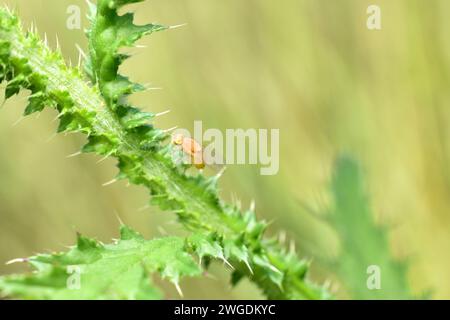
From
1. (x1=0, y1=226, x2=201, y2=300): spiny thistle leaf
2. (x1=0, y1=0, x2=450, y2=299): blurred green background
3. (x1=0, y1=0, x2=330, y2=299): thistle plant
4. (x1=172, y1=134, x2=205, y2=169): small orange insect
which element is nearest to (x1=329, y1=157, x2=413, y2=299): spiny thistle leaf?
(x1=0, y1=0, x2=330, y2=299): thistle plant

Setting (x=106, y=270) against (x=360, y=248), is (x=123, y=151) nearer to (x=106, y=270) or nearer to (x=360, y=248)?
(x=106, y=270)

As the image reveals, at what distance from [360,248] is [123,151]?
1.15 metres

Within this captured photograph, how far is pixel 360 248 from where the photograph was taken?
252 centimetres

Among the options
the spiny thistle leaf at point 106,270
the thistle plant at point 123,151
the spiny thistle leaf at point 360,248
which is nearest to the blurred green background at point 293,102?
the spiny thistle leaf at point 360,248

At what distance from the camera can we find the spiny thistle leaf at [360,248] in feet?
8.09

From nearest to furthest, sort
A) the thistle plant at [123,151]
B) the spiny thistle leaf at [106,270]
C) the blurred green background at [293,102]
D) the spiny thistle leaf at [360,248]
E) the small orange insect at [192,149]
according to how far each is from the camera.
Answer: the spiny thistle leaf at [106,270], the thistle plant at [123,151], the small orange insect at [192,149], the spiny thistle leaf at [360,248], the blurred green background at [293,102]

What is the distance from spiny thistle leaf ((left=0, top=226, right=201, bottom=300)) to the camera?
111 cm

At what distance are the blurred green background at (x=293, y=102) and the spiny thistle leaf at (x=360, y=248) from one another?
5.26 feet

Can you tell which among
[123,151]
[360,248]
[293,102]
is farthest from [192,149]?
[293,102]

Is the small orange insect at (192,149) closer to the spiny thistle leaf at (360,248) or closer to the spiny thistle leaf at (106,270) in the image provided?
the spiny thistle leaf at (106,270)

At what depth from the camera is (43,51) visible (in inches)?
62.2

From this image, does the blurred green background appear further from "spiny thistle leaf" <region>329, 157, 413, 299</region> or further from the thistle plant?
the thistle plant

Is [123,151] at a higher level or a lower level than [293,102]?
lower

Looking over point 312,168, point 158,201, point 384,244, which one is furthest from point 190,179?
point 312,168
